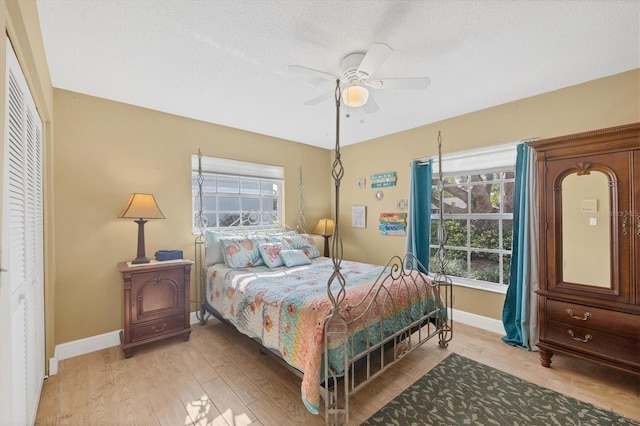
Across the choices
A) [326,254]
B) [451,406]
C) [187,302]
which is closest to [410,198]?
[326,254]

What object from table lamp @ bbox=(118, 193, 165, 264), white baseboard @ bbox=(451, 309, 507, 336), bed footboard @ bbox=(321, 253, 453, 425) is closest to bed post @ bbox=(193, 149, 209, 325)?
table lamp @ bbox=(118, 193, 165, 264)

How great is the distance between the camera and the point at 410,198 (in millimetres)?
3693

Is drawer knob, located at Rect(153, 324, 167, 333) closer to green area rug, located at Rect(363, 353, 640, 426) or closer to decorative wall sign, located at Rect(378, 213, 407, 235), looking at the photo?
green area rug, located at Rect(363, 353, 640, 426)

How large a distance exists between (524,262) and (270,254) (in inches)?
104

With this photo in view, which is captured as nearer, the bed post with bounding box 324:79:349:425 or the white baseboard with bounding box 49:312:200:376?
the bed post with bounding box 324:79:349:425

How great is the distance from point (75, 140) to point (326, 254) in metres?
3.34

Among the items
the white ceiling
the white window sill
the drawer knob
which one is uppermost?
the white ceiling

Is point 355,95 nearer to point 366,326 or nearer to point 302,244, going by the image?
point 366,326

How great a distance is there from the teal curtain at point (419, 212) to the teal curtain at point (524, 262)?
984 mm

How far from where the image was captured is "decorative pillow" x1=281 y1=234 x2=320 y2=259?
3615 mm

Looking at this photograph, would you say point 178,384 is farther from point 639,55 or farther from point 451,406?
point 639,55

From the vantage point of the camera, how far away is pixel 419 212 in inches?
145

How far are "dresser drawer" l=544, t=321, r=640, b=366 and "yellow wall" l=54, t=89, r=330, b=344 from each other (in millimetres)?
3657

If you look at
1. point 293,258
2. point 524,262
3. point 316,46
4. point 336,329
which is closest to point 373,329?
point 336,329
